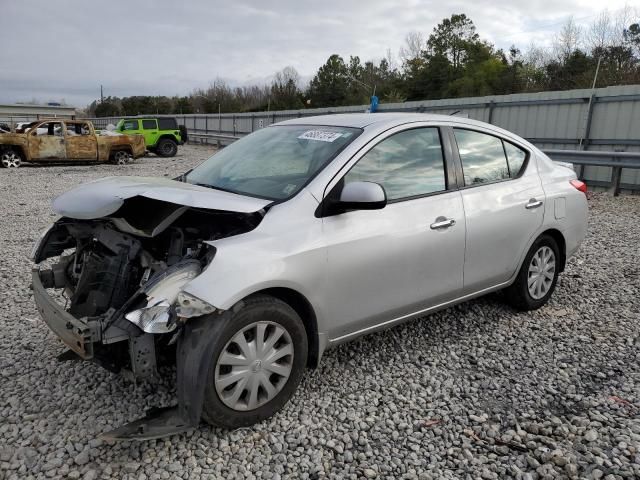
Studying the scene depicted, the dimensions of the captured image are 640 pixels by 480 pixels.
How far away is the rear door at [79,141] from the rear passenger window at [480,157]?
1712cm

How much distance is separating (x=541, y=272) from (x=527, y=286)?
0.70ft

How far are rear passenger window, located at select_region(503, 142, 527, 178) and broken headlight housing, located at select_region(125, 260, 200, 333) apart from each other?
113 inches

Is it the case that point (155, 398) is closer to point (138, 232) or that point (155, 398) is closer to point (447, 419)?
point (138, 232)

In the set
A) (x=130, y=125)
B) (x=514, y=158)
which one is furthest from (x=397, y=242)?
(x=130, y=125)

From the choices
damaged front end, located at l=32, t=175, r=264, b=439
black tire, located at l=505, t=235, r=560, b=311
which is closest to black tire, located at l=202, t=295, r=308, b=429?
damaged front end, located at l=32, t=175, r=264, b=439

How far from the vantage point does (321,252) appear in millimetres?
2945

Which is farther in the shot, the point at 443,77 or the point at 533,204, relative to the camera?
the point at 443,77

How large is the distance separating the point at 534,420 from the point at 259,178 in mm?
2273

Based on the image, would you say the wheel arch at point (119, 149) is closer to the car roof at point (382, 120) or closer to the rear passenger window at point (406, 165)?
the car roof at point (382, 120)

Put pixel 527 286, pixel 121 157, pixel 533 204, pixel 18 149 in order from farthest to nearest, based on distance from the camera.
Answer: pixel 121 157 → pixel 18 149 → pixel 527 286 → pixel 533 204

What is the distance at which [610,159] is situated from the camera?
10453mm

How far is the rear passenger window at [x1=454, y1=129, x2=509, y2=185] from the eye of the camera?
3.90 meters

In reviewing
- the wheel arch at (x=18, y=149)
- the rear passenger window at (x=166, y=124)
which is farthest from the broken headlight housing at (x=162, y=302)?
the rear passenger window at (x=166, y=124)

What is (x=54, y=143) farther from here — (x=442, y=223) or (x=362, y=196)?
(x=362, y=196)
